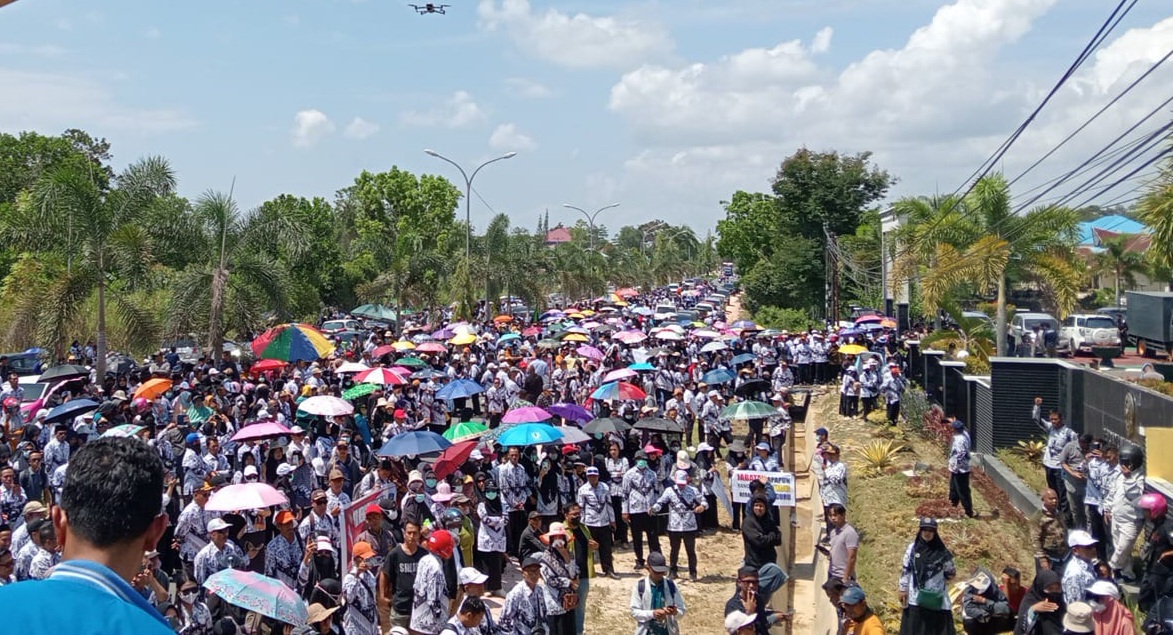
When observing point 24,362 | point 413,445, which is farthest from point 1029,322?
point 24,362

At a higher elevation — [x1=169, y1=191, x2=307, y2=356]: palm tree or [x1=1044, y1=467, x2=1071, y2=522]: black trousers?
[x1=169, y1=191, x2=307, y2=356]: palm tree

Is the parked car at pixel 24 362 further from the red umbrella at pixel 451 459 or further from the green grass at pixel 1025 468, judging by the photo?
the green grass at pixel 1025 468

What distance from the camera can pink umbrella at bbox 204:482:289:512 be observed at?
34.7 feet

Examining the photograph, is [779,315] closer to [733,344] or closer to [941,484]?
[733,344]

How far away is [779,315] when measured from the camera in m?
49.4

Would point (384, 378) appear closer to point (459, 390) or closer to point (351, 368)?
point (459, 390)

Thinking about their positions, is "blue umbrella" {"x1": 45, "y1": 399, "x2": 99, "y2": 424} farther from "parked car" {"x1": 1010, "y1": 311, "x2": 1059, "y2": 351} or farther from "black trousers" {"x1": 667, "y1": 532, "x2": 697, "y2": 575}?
"parked car" {"x1": 1010, "y1": 311, "x2": 1059, "y2": 351}

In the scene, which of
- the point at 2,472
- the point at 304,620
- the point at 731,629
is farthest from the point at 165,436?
the point at 731,629

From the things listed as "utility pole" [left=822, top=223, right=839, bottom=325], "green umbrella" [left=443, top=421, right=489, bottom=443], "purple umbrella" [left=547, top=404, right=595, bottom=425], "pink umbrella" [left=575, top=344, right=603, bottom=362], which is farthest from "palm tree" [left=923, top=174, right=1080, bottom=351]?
"utility pole" [left=822, top=223, right=839, bottom=325]

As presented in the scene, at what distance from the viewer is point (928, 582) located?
9438mm

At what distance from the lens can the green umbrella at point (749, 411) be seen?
19.0m

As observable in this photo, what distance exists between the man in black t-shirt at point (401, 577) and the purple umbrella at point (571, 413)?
8.15m

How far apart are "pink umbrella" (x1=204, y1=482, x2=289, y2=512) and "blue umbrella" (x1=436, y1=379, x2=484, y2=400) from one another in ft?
31.6

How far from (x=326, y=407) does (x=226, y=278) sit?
10.8 m
